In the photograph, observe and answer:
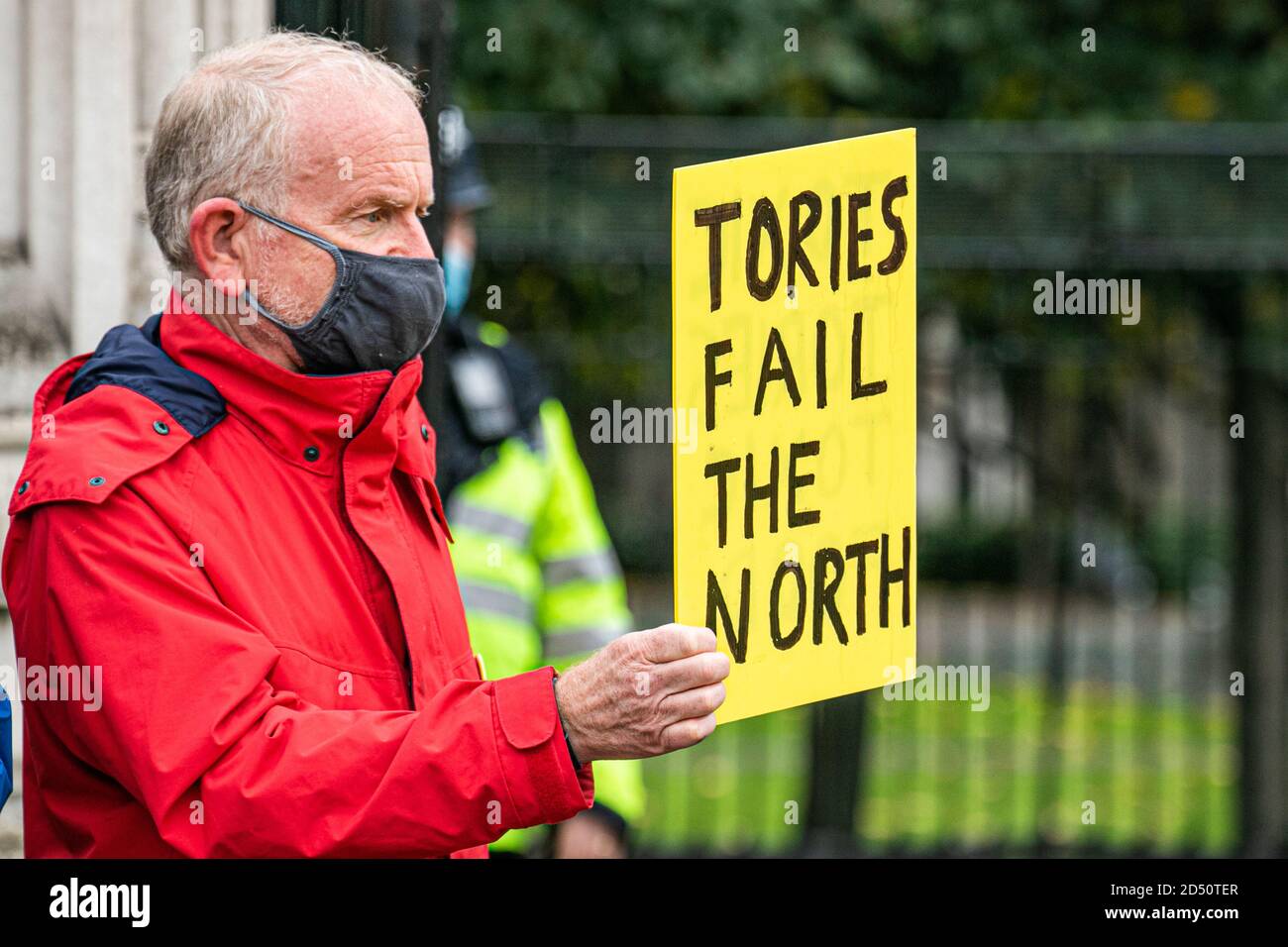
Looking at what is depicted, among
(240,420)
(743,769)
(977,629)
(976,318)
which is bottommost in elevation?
(743,769)

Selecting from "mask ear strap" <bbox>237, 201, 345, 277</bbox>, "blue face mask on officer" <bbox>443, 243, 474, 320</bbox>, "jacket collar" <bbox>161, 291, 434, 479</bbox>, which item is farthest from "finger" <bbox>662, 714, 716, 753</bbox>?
"blue face mask on officer" <bbox>443, 243, 474, 320</bbox>

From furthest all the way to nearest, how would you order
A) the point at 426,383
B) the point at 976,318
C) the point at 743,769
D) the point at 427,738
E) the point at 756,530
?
the point at 743,769, the point at 976,318, the point at 426,383, the point at 756,530, the point at 427,738

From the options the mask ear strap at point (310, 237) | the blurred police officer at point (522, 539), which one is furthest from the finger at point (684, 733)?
the blurred police officer at point (522, 539)

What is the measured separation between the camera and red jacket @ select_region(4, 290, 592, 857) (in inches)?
65.6

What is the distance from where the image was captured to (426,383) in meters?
2.58

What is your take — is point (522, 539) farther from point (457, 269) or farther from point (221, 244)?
point (221, 244)

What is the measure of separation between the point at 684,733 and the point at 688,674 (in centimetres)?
6

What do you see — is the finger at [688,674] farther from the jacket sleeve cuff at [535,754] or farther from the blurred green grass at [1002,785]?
the blurred green grass at [1002,785]

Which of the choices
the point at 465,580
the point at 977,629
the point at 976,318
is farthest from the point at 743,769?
the point at 465,580

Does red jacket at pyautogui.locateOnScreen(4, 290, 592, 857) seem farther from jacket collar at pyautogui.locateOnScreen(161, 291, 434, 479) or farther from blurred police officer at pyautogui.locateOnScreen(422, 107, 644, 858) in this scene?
blurred police officer at pyautogui.locateOnScreen(422, 107, 644, 858)

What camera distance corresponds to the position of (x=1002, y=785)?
299 inches

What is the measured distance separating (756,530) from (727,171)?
0.38m

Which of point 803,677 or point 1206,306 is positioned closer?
point 803,677
